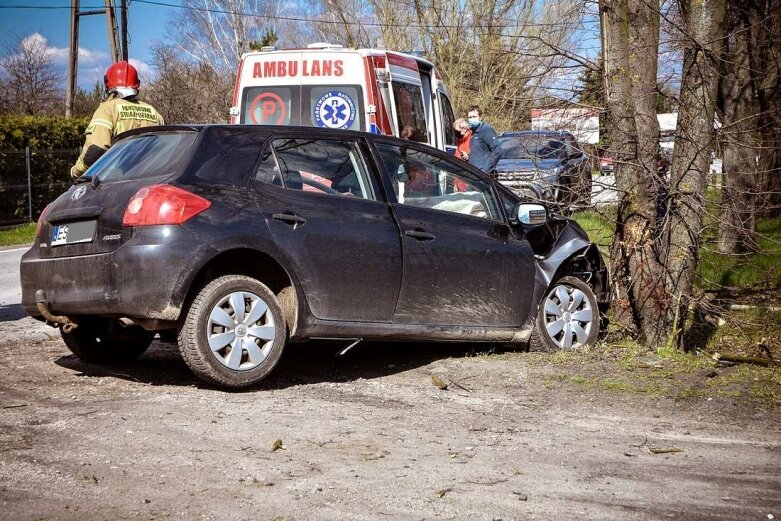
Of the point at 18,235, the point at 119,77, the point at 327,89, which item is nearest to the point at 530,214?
the point at 119,77

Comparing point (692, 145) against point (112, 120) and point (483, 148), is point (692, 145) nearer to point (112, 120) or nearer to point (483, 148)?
point (112, 120)

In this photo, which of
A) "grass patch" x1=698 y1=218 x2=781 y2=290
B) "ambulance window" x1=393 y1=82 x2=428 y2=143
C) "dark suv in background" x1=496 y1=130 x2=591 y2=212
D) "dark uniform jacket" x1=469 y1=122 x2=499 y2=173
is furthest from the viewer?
"dark uniform jacket" x1=469 y1=122 x2=499 y2=173

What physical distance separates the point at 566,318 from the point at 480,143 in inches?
247

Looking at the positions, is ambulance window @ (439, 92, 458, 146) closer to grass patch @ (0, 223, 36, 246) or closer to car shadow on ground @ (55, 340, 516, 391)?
car shadow on ground @ (55, 340, 516, 391)

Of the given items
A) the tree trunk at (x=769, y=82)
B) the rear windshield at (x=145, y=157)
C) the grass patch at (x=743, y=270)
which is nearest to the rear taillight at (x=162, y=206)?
the rear windshield at (x=145, y=157)

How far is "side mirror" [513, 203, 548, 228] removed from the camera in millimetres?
7328

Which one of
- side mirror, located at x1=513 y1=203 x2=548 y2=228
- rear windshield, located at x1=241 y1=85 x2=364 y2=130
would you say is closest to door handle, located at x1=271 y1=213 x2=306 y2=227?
side mirror, located at x1=513 y1=203 x2=548 y2=228

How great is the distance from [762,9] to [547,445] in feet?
39.8

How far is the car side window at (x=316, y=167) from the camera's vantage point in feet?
20.6

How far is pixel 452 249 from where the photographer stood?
6.92 metres

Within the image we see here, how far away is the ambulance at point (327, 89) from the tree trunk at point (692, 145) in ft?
15.5

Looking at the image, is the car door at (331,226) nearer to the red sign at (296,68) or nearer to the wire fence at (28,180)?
the red sign at (296,68)

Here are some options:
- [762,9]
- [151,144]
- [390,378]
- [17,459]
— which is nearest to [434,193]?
[390,378]

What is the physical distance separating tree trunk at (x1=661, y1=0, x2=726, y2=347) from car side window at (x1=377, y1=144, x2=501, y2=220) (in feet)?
5.23
